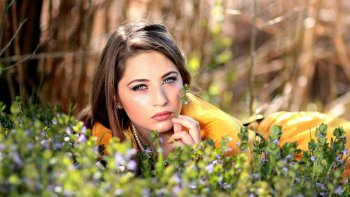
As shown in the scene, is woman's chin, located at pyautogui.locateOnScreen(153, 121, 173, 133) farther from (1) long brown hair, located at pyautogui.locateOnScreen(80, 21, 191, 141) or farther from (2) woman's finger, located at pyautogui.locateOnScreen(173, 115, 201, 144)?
(1) long brown hair, located at pyautogui.locateOnScreen(80, 21, 191, 141)

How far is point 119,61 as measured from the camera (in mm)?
3357

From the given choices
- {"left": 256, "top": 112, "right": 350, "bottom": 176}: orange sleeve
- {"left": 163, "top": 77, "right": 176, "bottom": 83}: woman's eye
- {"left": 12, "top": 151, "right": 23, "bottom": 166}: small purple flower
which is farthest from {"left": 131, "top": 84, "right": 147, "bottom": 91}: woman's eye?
{"left": 12, "top": 151, "right": 23, "bottom": 166}: small purple flower

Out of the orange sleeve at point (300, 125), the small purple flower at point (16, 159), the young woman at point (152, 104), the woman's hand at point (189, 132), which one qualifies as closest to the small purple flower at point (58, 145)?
the small purple flower at point (16, 159)

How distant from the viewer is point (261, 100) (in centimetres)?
651

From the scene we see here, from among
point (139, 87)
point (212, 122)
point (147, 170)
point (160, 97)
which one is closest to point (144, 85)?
point (139, 87)

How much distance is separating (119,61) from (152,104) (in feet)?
1.11

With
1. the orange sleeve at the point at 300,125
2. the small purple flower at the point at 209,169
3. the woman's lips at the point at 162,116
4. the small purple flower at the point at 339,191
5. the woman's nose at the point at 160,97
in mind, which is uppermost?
the small purple flower at the point at 209,169

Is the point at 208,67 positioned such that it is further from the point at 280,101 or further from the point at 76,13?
the point at 76,13

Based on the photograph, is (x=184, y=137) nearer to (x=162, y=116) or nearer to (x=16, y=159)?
(x=162, y=116)

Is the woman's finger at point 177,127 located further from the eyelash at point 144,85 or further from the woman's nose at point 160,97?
the eyelash at point 144,85

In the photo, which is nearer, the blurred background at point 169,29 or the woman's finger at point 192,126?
A: the woman's finger at point 192,126

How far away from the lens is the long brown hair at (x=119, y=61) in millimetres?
3328

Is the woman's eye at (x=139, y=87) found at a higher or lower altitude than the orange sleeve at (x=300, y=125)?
higher

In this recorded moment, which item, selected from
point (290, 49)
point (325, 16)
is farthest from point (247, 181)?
point (325, 16)
